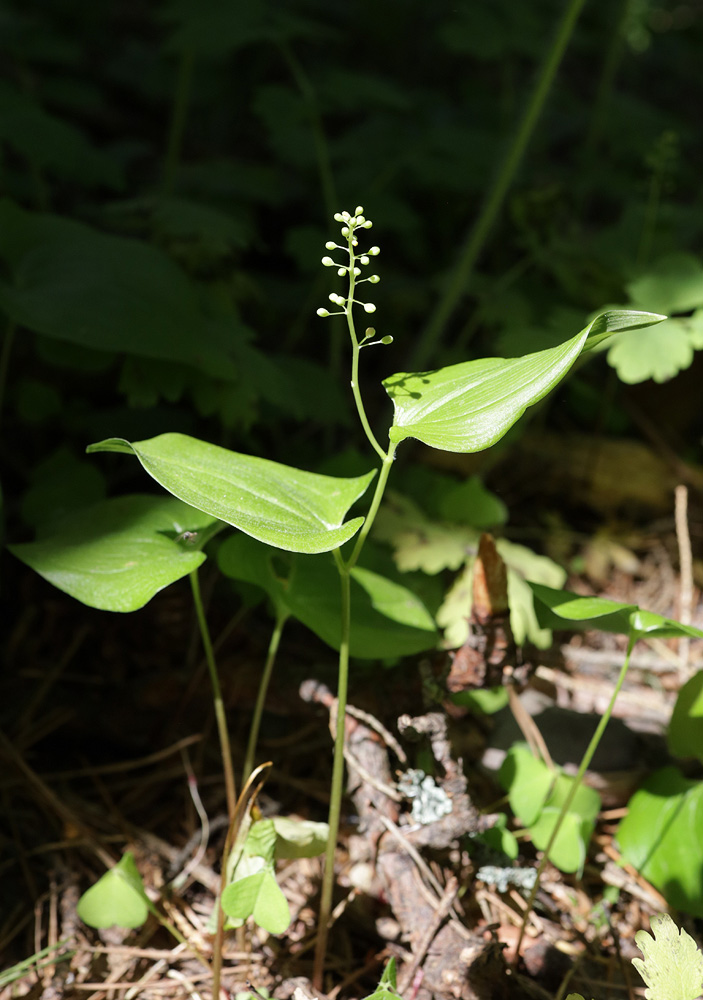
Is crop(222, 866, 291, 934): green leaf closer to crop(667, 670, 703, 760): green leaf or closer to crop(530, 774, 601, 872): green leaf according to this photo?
crop(530, 774, 601, 872): green leaf

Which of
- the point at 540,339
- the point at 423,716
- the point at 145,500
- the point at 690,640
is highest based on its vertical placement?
the point at 540,339

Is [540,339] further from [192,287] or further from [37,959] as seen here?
[37,959]

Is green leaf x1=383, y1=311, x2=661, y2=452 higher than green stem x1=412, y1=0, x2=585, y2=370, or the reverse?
green stem x1=412, y1=0, x2=585, y2=370

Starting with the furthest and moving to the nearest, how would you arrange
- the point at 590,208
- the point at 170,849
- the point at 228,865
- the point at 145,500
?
1. the point at 590,208
2. the point at 170,849
3. the point at 145,500
4. the point at 228,865

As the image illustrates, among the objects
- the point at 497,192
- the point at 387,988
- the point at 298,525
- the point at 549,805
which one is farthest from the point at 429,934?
the point at 497,192

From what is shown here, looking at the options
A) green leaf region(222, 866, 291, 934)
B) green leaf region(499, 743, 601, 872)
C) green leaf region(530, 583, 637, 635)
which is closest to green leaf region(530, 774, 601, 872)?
green leaf region(499, 743, 601, 872)

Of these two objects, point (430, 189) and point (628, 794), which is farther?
point (430, 189)

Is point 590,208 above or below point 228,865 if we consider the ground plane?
above

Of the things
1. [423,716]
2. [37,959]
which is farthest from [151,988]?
[423,716]
